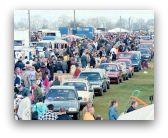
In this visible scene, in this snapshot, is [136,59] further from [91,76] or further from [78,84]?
[78,84]

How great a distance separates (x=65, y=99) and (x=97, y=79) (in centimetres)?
41

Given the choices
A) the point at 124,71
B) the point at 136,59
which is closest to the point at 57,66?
the point at 124,71

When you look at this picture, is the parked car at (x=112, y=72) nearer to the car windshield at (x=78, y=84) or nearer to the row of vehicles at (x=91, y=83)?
the row of vehicles at (x=91, y=83)

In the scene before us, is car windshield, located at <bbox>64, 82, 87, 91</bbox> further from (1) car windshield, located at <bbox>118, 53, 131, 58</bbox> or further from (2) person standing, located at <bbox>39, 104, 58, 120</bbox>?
(1) car windshield, located at <bbox>118, 53, 131, 58</bbox>

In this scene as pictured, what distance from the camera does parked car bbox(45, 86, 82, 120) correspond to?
17438mm

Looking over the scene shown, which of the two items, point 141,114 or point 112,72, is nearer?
point 141,114

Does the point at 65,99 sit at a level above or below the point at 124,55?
below

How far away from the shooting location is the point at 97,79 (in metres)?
17.5

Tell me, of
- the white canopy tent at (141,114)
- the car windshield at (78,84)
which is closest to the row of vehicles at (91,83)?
the car windshield at (78,84)

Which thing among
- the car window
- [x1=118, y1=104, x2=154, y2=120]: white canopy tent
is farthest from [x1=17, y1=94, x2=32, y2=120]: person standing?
[x1=118, y1=104, x2=154, y2=120]: white canopy tent

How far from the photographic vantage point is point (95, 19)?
57.1 ft

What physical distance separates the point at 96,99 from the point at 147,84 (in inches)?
22.6

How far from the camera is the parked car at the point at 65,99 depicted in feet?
57.2

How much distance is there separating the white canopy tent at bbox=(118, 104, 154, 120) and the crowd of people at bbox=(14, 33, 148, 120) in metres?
0.06
